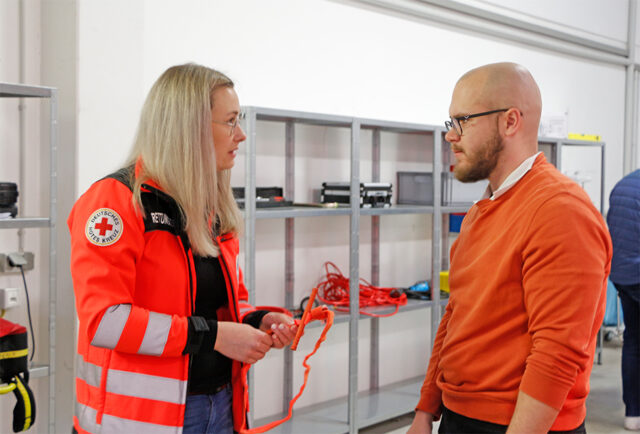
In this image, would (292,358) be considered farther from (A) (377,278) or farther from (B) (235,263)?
(B) (235,263)

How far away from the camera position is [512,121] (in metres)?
1.41

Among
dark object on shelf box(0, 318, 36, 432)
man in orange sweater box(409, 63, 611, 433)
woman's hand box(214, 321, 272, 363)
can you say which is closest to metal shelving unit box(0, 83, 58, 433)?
dark object on shelf box(0, 318, 36, 432)

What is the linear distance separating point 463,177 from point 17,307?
88.9 inches

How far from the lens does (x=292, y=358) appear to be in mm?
3705

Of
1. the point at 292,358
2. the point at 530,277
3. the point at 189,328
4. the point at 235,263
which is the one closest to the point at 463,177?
the point at 530,277

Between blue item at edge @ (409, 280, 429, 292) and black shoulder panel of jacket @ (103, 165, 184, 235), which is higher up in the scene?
black shoulder panel of jacket @ (103, 165, 184, 235)

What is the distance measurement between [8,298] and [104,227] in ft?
5.47

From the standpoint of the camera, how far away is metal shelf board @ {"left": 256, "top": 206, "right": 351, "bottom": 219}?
3.03m

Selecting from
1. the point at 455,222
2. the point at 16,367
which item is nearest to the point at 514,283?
the point at 16,367

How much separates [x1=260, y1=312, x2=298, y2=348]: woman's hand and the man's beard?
24.4 inches

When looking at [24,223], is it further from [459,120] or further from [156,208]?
[459,120]

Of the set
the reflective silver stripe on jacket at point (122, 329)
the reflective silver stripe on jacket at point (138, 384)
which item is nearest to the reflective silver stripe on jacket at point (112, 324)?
the reflective silver stripe on jacket at point (122, 329)

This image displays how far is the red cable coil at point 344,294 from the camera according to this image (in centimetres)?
371

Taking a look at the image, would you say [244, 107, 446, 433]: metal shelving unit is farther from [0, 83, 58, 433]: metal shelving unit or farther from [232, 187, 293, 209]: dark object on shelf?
[0, 83, 58, 433]: metal shelving unit
